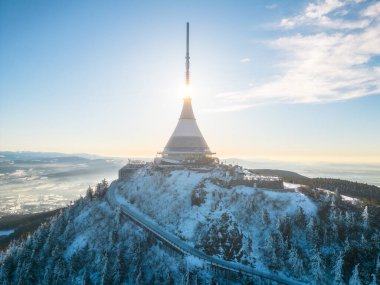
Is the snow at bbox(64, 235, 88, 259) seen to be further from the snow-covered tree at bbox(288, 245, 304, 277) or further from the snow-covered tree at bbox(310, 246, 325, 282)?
the snow-covered tree at bbox(310, 246, 325, 282)

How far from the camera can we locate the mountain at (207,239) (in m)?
37.8

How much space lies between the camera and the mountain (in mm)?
37844

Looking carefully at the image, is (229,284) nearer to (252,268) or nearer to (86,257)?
(252,268)

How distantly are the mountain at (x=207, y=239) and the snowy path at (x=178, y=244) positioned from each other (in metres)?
0.15

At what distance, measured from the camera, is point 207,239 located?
43844 mm

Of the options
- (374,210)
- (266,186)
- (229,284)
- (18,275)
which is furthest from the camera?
(266,186)

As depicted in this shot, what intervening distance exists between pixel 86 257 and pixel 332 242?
39.0m

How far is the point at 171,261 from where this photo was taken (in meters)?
41.6

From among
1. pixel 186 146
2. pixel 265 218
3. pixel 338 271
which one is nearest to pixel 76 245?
pixel 186 146

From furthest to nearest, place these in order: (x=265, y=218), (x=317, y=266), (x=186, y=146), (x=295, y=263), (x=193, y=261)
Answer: (x=186, y=146)
(x=265, y=218)
(x=193, y=261)
(x=295, y=263)
(x=317, y=266)

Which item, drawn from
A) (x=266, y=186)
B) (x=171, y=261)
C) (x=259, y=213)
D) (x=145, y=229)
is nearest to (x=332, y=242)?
(x=259, y=213)

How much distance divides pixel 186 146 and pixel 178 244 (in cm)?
3072

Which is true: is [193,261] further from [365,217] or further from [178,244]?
[365,217]

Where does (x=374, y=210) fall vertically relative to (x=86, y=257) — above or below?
above
